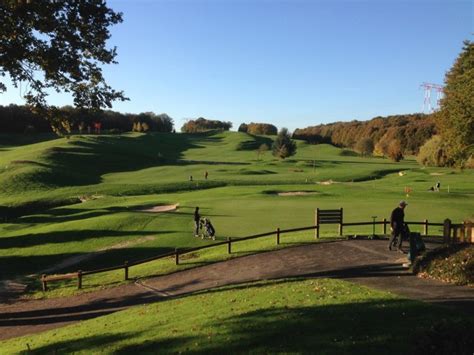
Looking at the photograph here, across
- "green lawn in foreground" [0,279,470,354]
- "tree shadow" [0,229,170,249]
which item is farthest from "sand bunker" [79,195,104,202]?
"green lawn in foreground" [0,279,470,354]

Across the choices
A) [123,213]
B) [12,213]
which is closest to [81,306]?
[123,213]

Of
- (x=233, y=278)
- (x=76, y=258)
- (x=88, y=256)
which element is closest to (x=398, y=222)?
(x=233, y=278)

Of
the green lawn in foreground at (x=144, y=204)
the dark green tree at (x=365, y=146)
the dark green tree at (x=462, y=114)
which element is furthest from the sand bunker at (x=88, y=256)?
the dark green tree at (x=365, y=146)

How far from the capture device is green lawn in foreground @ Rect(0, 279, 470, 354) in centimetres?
871

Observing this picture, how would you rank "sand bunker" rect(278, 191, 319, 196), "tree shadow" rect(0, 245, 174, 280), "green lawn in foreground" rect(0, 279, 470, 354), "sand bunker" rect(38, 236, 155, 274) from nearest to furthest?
"green lawn in foreground" rect(0, 279, 470, 354) → "tree shadow" rect(0, 245, 174, 280) → "sand bunker" rect(38, 236, 155, 274) → "sand bunker" rect(278, 191, 319, 196)

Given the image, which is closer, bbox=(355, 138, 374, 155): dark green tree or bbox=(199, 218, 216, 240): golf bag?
bbox=(199, 218, 216, 240): golf bag

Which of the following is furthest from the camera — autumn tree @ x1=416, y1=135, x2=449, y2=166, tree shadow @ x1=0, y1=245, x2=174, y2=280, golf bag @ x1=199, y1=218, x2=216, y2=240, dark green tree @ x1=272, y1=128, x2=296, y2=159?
dark green tree @ x1=272, y1=128, x2=296, y2=159

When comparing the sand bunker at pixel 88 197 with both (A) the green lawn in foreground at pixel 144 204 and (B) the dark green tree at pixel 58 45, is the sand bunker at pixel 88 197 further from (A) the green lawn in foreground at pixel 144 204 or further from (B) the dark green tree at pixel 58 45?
(B) the dark green tree at pixel 58 45

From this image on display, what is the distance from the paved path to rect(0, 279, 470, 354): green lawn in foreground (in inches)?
66.8

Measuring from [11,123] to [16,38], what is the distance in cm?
14895

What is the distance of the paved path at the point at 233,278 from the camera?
16.2 m

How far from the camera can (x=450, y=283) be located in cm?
1357

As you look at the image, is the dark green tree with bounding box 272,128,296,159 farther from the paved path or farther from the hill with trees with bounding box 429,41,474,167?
the paved path

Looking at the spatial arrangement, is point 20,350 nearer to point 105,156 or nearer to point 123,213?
point 123,213
